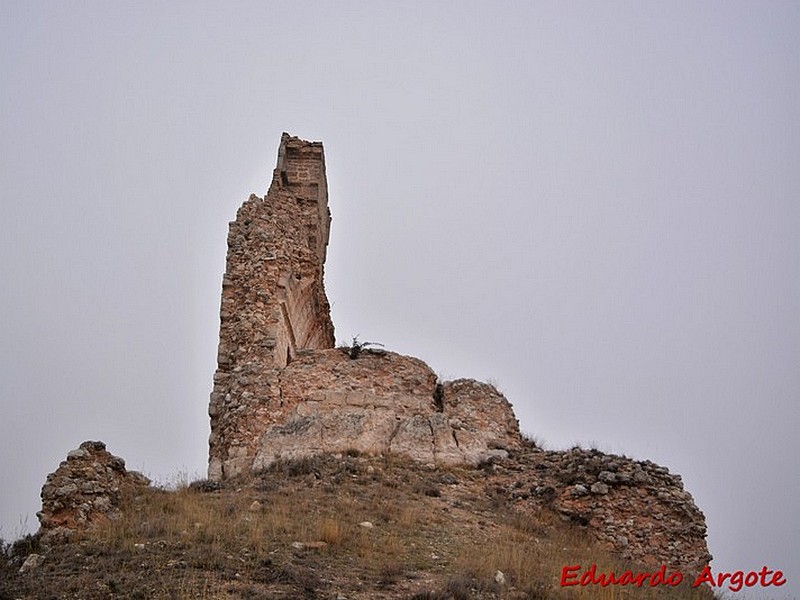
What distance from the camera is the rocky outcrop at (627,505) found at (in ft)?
36.8

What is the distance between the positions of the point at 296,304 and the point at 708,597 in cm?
1004

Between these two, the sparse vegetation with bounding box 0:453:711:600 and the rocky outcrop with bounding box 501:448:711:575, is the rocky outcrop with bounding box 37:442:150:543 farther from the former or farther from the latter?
the rocky outcrop with bounding box 501:448:711:575

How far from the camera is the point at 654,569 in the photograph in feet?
34.5

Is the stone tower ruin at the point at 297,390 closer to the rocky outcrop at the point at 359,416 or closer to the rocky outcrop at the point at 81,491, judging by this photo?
the rocky outcrop at the point at 359,416

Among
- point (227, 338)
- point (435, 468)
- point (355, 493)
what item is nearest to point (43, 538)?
point (355, 493)

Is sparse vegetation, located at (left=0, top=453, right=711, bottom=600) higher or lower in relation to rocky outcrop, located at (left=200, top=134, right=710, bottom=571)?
lower

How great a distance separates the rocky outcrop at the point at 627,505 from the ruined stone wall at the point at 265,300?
4465mm

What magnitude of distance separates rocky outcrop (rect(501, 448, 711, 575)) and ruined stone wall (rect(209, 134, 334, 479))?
446cm

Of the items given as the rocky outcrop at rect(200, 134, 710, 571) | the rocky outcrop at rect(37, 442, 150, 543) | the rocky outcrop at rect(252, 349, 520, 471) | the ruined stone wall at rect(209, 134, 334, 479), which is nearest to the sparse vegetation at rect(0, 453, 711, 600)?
the rocky outcrop at rect(37, 442, 150, 543)

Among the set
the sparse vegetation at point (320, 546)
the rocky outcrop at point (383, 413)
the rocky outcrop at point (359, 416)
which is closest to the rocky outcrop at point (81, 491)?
the sparse vegetation at point (320, 546)

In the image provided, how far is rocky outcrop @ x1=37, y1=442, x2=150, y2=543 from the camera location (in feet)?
30.6

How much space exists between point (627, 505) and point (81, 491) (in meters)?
7.21

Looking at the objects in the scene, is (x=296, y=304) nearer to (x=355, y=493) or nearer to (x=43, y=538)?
(x=355, y=493)

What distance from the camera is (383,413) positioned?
1400cm
